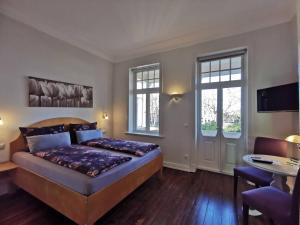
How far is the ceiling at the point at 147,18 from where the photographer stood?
2.37 m

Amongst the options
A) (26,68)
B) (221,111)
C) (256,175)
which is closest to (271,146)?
(256,175)

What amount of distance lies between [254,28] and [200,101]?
166 centimetres

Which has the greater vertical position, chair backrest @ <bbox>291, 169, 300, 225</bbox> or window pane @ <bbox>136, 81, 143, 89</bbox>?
window pane @ <bbox>136, 81, 143, 89</bbox>

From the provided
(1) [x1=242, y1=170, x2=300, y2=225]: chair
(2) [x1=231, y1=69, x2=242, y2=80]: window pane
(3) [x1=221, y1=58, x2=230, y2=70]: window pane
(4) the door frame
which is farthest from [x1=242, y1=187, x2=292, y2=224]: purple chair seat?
(3) [x1=221, y1=58, x2=230, y2=70]: window pane

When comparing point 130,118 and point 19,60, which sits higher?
point 19,60

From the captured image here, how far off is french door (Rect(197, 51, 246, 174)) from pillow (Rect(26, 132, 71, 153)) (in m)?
2.80

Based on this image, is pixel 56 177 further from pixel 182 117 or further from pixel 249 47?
pixel 249 47

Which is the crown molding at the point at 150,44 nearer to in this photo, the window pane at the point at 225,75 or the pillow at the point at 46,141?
the window pane at the point at 225,75

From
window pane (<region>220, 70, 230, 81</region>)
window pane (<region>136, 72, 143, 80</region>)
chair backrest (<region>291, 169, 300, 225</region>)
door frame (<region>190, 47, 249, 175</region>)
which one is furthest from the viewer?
window pane (<region>136, 72, 143, 80</region>)

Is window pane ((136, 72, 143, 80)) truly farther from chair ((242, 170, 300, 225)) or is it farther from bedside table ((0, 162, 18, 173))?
chair ((242, 170, 300, 225))

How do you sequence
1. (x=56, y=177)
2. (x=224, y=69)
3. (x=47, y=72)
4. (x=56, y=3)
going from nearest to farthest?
(x=56, y=177)
(x=56, y=3)
(x=47, y=72)
(x=224, y=69)

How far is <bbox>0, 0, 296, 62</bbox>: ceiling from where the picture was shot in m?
2.37

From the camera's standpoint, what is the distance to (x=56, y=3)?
2.35 m

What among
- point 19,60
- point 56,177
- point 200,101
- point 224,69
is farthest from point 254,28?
point 19,60
